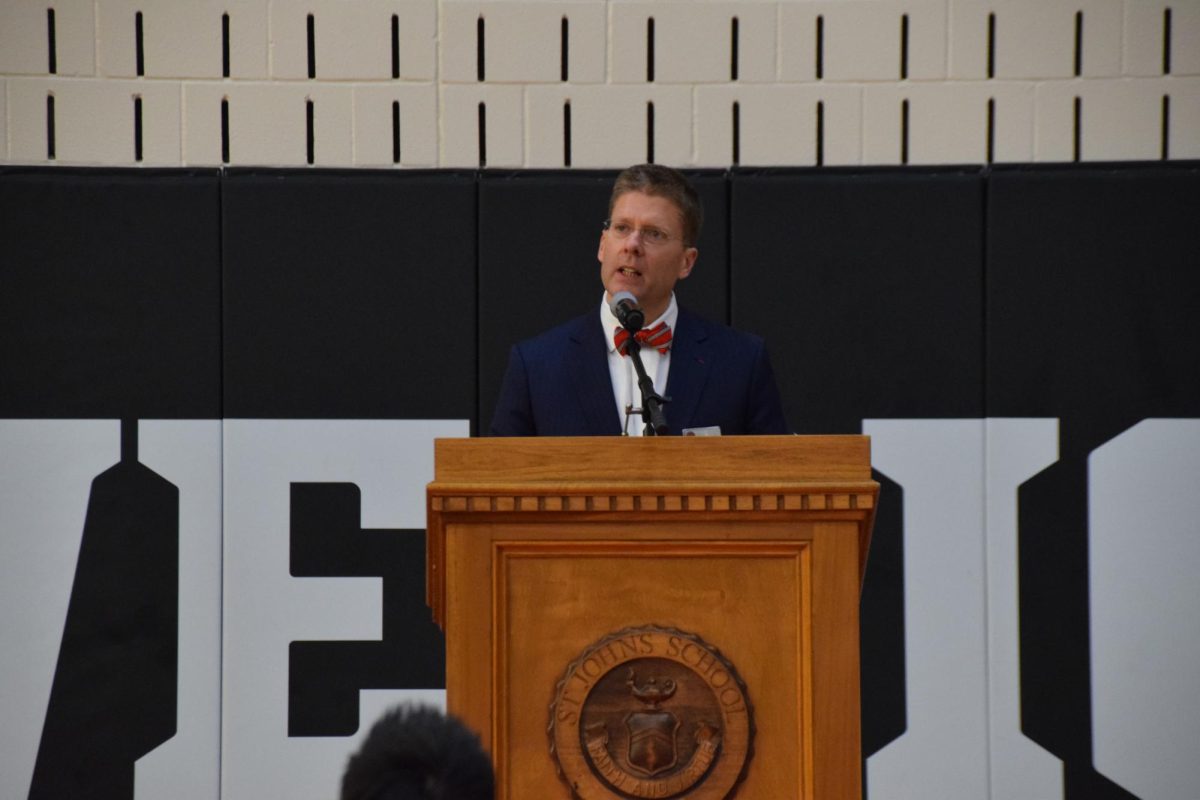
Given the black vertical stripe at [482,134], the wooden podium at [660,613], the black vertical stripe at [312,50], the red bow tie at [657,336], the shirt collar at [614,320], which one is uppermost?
the black vertical stripe at [312,50]

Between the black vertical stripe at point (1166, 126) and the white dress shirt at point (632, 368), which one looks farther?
the black vertical stripe at point (1166, 126)

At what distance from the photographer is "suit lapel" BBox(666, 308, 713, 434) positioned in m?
2.85

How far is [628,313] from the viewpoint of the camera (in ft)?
8.13

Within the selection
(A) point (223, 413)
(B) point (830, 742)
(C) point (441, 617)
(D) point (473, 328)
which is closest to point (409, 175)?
(D) point (473, 328)

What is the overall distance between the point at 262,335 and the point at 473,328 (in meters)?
0.60

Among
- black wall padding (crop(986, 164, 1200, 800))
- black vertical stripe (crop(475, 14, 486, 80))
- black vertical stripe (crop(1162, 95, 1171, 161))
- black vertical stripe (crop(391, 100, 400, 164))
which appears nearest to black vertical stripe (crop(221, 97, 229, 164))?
black vertical stripe (crop(391, 100, 400, 164))

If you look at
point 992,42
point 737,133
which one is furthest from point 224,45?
point 992,42

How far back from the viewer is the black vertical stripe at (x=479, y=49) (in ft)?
14.6

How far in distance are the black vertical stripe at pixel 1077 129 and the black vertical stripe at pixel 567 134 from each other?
1.45m

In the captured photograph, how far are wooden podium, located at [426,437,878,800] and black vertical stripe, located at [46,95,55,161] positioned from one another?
2721 mm

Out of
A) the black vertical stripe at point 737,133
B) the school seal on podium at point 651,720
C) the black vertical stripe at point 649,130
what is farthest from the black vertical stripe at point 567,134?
the school seal on podium at point 651,720

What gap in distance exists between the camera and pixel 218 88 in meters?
4.45

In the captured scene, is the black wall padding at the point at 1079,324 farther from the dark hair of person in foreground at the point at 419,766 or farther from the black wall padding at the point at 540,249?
the dark hair of person in foreground at the point at 419,766

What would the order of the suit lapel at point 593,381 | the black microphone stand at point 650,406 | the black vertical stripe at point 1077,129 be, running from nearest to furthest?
the black microphone stand at point 650,406 → the suit lapel at point 593,381 → the black vertical stripe at point 1077,129
